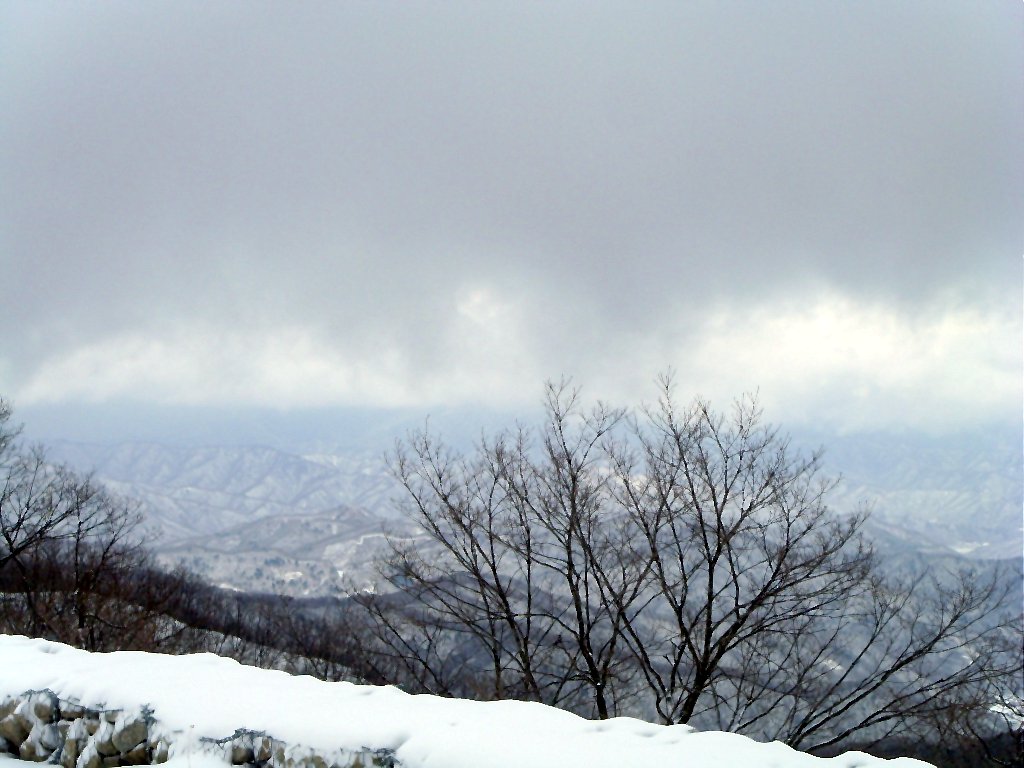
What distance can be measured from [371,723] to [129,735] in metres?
2.38

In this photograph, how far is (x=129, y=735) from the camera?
6.34m

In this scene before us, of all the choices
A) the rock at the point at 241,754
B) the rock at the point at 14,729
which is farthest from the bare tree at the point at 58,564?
the rock at the point at 241,754

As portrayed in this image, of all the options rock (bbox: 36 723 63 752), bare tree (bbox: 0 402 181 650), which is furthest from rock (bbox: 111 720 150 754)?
bare tree (bbox: 0 402 181 650)

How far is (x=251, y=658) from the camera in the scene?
1596 inches

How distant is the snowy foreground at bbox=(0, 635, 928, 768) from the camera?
5.43 meters

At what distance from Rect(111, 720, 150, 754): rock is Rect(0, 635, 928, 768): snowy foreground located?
0.49 feet

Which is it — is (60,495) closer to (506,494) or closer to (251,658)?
(251,658)

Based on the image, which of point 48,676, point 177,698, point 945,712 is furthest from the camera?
point 945,712

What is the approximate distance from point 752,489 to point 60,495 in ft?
88.1

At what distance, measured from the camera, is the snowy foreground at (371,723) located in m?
5.43

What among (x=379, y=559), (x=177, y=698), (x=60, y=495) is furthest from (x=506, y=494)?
(x=60, y=495)

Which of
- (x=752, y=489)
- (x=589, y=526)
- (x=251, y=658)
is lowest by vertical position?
(x=251, y=658)

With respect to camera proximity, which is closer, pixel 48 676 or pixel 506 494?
pixel 48 676

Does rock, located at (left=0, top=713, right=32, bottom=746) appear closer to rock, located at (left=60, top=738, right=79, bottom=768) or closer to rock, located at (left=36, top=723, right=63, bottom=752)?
rock, located at (left=36, top=723, right=63, bottom=752)
